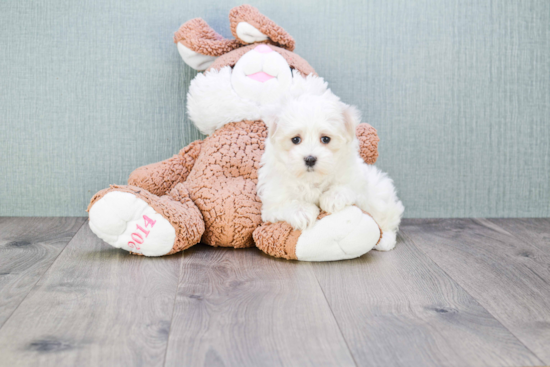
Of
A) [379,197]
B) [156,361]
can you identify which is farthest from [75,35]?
[156,361]

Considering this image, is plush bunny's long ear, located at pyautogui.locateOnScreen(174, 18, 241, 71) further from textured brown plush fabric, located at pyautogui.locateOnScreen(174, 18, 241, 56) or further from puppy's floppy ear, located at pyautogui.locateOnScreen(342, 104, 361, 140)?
puppy's floppy ear, located at pyautogui.locateOnScreen(342, 104, 361, 140)

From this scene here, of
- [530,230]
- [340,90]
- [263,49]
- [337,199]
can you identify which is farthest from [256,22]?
[530,230]

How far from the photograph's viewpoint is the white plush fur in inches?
67.6

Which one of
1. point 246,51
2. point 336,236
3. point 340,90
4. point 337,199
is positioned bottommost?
point 336,236

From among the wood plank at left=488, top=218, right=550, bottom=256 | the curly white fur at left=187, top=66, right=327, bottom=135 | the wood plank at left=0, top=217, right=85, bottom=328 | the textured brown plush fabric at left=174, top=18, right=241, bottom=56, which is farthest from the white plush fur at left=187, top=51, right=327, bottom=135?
the wood plank at left=488, top=218, right=550, bottom=256

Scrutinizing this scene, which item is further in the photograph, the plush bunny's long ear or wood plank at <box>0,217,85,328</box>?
the plush bunny's long ear

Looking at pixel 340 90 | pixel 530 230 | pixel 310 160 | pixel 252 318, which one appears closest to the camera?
pixel 252 318

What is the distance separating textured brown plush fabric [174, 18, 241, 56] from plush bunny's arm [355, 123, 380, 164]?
55 centimetres

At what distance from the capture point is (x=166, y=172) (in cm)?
176

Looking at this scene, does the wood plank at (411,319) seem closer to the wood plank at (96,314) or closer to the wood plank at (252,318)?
the wood plank at (252,318)

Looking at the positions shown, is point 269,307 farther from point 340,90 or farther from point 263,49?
point 340,90

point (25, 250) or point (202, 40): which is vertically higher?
point (202, 40)

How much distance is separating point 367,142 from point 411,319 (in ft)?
2.56

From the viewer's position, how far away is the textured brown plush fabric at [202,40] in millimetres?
1797
